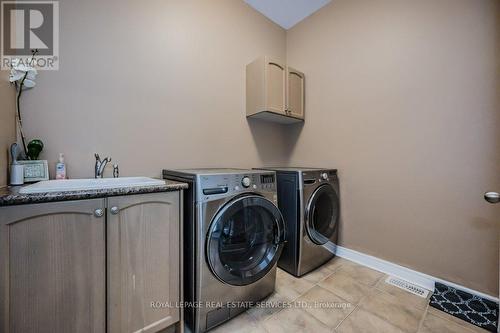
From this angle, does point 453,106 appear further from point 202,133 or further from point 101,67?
point 101,67

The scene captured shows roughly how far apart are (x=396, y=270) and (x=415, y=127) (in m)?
1.24

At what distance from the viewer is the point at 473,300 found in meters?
1.40

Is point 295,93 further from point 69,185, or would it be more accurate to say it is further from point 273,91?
point 69,185

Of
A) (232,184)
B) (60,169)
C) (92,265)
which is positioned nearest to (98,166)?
(60,169)

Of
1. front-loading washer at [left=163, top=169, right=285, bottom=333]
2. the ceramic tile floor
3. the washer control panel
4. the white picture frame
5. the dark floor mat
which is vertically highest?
the white picture frame

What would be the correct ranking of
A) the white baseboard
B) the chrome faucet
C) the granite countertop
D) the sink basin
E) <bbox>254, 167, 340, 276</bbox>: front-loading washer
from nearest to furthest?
the granite countertop
the sink basin
the chrome faucet
the white baseboard
<bbox>254, 167, 340, 276</bbox>: front-loading washer

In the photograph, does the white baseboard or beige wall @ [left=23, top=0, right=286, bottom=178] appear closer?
beige wall @ [left=23, top=0, right=286, bottom=178]

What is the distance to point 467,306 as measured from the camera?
1.37m

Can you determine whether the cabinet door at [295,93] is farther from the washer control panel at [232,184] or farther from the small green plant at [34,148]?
the small green plant at [34,148]

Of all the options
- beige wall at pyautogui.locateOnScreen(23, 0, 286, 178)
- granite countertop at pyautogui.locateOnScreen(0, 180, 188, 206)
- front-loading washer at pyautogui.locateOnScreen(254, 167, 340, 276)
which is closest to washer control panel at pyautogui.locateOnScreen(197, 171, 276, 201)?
granite countertop at pyautogui.locateOnScreen(0, 180, 188, 206)

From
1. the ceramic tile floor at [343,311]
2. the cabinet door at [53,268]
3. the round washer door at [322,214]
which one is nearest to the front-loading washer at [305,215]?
the round washer door at [322,214]

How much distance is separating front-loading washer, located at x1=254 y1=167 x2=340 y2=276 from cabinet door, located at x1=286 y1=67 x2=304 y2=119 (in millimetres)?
781

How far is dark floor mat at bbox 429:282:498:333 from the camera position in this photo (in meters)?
1.26

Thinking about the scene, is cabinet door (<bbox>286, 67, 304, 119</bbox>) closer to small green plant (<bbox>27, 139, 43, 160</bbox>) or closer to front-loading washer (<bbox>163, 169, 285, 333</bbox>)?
front-loading washer (<bbox>163, 169, 285, 333</bbox>)
